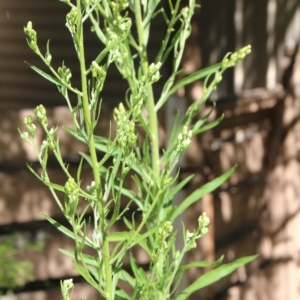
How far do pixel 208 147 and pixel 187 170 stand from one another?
0.19 metres

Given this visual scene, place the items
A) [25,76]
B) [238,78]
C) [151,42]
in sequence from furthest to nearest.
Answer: [25,76], [238,78], [151,42]

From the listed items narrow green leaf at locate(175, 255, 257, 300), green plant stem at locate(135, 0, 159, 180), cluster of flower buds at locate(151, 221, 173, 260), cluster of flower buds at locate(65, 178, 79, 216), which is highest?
green plant stem at locate(135, 0, 159, 180)

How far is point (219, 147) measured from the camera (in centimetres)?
335

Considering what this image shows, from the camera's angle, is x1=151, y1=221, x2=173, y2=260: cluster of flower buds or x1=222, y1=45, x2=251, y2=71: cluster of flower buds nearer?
x1=151, y1=221, x2=173, y2=260: cluster of flower buds

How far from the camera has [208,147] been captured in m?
3.09

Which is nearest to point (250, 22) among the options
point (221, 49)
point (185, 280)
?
point (221, 49)

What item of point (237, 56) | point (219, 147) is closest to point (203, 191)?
point (237, 56)

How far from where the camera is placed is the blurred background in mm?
2881

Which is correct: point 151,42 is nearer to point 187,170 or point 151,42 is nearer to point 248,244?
point 187,170

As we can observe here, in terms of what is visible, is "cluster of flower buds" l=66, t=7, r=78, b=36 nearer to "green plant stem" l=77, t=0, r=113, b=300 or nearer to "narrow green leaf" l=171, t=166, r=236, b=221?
"green plant stem" l=77, t=0, r=113, b=300

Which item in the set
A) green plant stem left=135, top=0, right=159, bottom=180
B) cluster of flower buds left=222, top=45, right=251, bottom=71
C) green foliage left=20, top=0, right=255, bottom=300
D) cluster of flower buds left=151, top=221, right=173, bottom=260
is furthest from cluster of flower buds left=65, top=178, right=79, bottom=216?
cluster of flower buds left=222, top=45, right=251, bottom=71

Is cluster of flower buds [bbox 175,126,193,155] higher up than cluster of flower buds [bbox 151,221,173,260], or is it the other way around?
cluster of flower buds [bbox 175,126,193,155]

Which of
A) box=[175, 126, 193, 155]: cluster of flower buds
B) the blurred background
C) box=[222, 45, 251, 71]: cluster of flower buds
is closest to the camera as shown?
box=[175, 126, 193, 155]: cluster of flower buds

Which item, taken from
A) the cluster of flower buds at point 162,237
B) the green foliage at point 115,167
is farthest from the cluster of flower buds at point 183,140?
the cluster of flower buds at point 162,237
